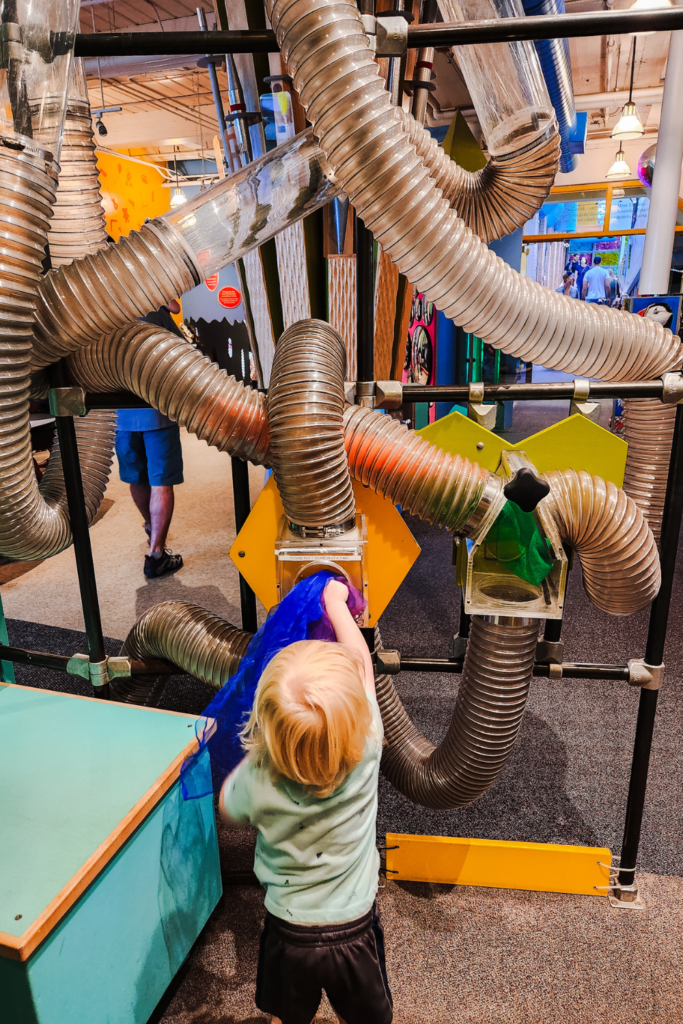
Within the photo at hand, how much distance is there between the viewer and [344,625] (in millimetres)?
1227

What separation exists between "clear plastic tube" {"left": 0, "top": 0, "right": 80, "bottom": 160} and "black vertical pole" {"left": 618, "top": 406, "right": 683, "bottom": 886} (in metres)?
1.31

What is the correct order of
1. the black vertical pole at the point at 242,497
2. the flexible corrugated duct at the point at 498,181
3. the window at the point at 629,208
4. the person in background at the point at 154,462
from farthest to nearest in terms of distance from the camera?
the window at the point at 629,208, the person in background at the point at 154,462, the black vertical pole at the point at 242,497, the flexible corrugated duct at the point at 498,181

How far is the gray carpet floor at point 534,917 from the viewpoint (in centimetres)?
148

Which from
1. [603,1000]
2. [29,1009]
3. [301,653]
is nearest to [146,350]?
[301,653]

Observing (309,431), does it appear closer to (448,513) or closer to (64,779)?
(448,513)

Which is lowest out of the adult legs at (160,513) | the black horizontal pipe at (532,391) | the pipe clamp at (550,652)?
the adult legs at (160,513)

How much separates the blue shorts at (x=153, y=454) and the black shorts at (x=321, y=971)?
2793 mm

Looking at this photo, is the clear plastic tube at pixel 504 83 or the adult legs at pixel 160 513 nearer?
the clear plastic tube at pixel 504 83

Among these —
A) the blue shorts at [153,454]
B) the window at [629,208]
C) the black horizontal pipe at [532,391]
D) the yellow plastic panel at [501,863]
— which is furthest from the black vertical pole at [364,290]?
the window at [629,208]

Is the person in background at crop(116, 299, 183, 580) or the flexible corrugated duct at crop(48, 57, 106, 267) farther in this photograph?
the person in background at crop(116, 299, 183, 580)

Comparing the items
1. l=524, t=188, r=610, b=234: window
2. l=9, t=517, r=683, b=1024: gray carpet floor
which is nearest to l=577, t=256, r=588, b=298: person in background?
l=524, t=188, r=610, b=234: window

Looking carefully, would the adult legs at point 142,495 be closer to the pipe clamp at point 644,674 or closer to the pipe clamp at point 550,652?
the pipe clamp at point 550,652

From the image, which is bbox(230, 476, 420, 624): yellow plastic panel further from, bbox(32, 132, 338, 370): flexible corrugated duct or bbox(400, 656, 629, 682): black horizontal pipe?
bbox(32, 132, 338, 370): flexible corrugated duct

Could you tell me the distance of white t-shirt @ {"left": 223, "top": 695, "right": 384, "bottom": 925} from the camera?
111cm
